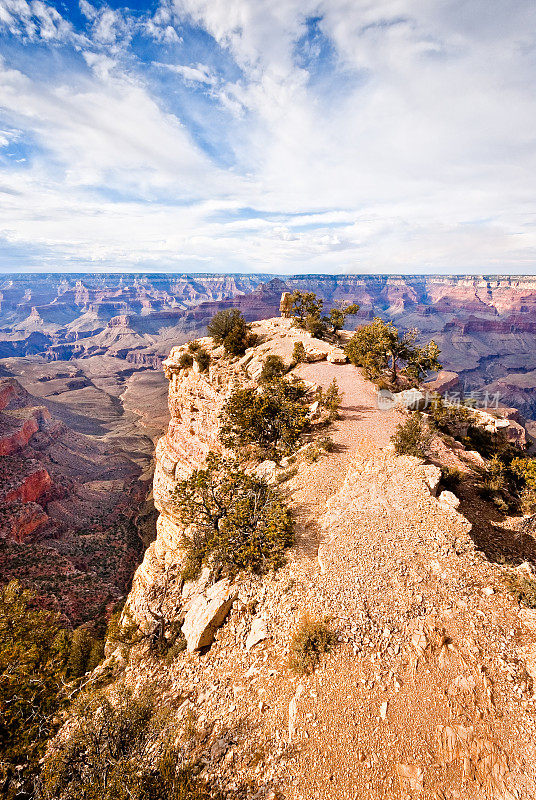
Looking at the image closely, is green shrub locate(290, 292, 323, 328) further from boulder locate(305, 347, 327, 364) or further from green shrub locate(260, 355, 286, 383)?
green shrub locate(260, 355, 286, 383)

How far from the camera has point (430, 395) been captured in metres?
24.7

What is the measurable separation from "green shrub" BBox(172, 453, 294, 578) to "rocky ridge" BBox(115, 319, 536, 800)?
2.28ft

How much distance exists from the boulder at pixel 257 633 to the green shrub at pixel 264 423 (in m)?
9.02

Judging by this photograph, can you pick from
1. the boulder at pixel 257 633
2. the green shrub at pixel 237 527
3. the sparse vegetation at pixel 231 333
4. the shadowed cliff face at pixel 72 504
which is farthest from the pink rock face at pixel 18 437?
the boulder at pixel 257 633

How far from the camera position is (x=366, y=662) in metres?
9.05

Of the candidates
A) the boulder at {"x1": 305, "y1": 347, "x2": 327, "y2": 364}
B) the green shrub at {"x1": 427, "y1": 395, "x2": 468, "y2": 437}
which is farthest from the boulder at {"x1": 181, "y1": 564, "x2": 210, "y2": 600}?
the boulder at {"x1": 305, "y1": 347, "x2": 327, "y2": 364}

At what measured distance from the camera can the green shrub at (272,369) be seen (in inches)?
977

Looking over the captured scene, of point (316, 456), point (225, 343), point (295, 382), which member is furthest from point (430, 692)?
point (225, 343)

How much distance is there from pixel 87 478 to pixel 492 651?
69543 millimetres

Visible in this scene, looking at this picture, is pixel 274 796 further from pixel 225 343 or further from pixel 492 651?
pixel 225 343

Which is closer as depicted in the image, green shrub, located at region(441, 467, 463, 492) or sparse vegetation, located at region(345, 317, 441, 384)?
green shrub, located at region(441, 467, 463, 492)

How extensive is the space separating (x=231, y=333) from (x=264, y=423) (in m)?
15.9

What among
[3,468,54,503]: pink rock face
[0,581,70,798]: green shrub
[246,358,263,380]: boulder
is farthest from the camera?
[3,468,54,503]: pink rock face

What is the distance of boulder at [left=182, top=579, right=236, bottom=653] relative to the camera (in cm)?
1153
